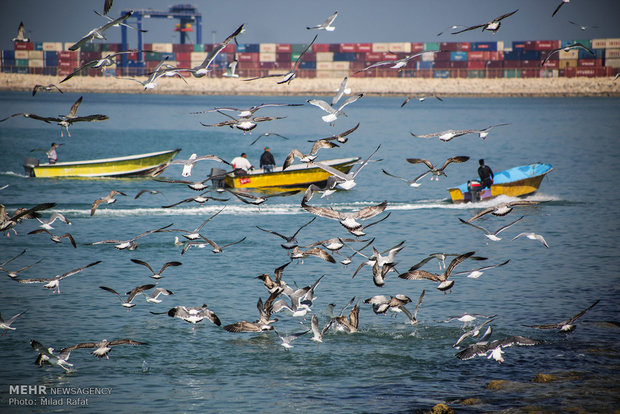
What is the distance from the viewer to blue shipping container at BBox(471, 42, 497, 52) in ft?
630

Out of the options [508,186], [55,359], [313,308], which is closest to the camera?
[55,359]

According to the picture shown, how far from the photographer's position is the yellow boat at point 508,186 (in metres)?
33.2

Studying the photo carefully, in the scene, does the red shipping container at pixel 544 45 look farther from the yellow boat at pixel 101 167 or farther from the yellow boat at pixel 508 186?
the yellow boat at pixel 508 186

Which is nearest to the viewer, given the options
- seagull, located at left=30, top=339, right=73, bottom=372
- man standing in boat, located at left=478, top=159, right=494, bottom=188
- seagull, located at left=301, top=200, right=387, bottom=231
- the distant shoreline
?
seagull, located at left=301, top=200, right=387, bottom=231

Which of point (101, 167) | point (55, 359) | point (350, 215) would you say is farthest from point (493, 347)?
point (101, 167)

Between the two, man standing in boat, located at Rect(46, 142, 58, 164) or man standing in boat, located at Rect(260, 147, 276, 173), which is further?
man standing in boat, located at Rect(46, 142, 58, 164)

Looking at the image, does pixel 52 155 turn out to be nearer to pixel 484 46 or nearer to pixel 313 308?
pixel 313 308

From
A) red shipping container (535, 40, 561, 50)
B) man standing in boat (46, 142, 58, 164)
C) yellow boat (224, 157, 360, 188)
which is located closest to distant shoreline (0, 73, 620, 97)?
red shipping container (535, 40, 561, 50)

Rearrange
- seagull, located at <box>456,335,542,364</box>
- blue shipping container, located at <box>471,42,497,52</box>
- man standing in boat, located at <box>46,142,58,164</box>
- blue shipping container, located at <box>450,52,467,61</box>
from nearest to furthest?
1. seagull, located at <box>456,335,542,364</box>
2. man standing in boat, located at <box>46,142,58,164</box>
3. blue shipping container, located at <box>471,42,497,52</box>
4. blue shipping container, located at <box>450,52,467,61</box>

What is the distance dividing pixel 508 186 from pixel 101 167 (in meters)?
22.6

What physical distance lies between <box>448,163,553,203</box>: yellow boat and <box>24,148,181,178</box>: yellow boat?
16427 mm

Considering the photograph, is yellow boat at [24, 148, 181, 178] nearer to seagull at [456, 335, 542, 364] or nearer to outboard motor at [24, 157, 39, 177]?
outboard motor at [24, 157, 39, 177]

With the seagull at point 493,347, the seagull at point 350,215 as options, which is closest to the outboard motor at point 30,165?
the seagull at point 350,215

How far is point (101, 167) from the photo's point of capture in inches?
1642
